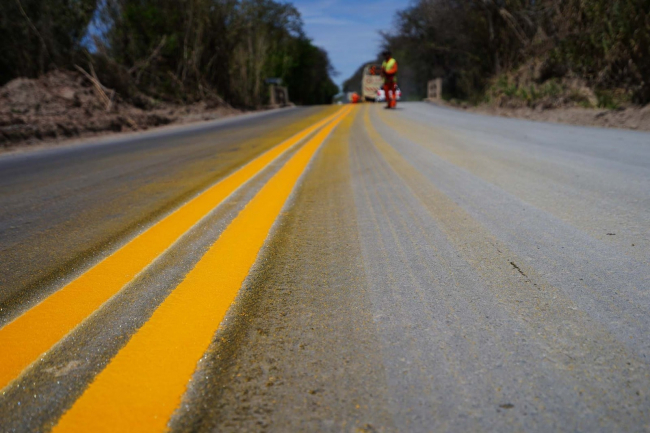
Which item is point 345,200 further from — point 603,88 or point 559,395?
point 603,88

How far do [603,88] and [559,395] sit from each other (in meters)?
9.51

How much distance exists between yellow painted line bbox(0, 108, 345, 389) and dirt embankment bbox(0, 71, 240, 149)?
6717 mm

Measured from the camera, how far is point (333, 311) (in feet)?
3.51

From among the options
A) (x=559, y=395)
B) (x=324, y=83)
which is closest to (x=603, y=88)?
(x=559, y=395)

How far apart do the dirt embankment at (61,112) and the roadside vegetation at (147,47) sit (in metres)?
0.63

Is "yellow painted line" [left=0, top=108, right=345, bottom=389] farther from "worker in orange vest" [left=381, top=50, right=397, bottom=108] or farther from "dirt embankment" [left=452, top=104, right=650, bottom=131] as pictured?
"worker in orange vest" [left=381, top=50, right=397, bottom=108]

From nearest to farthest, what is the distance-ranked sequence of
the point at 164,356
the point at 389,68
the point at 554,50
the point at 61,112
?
the point at 164,356
the point at 61,112
the point at 554,50
the point at 389,68

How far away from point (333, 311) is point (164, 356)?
1.34ft

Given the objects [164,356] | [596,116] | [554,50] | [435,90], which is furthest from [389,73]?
[164,356]

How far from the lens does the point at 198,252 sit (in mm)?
1508

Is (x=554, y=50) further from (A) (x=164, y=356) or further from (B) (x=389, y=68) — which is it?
(A) (x=164, y=356)

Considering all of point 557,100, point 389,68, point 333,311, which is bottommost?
point 333,311

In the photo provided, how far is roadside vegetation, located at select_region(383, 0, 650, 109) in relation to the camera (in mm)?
7035

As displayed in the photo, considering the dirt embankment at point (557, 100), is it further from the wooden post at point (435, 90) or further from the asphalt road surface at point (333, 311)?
the wooden post at point (435, 90)
